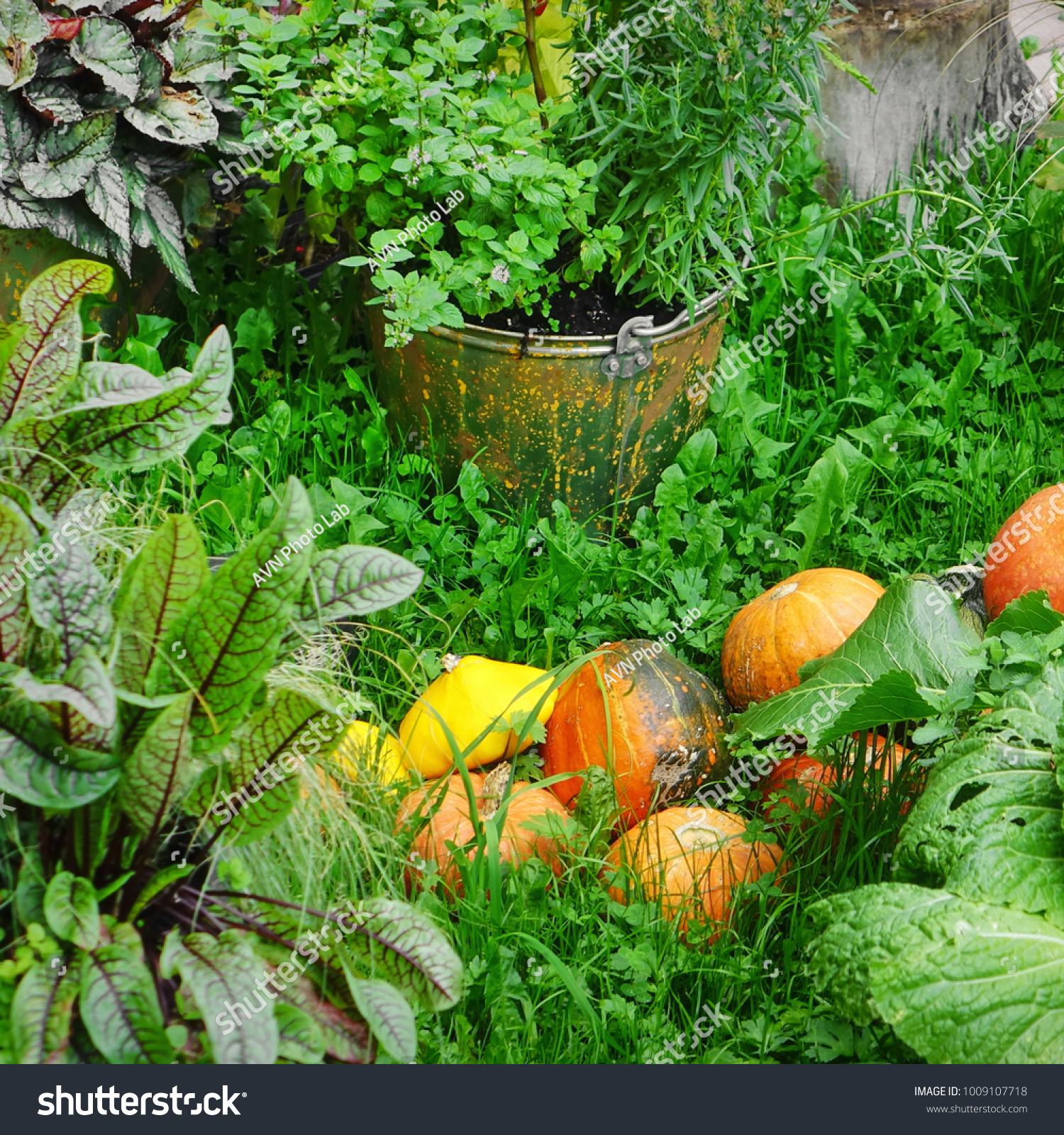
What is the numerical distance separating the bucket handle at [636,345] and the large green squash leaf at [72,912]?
160cm

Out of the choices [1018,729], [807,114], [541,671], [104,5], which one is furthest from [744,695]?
[104,5]

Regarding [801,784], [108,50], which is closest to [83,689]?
[801,784]

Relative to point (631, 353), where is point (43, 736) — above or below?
below

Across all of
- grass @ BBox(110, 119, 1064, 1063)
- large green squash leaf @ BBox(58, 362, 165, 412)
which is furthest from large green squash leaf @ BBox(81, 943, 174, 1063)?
large green squash leaf @ BBox(58, 362, 165, 412)

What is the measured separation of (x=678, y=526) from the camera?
273 centimetres

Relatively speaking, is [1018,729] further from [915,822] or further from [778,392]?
[778,392]

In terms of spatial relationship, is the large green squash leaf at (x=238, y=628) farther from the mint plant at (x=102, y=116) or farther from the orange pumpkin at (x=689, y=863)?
the mint plant at (x=102, y=116)

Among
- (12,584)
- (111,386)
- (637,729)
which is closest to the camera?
(12,584)

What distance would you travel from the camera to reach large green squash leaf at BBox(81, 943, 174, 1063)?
1.20 meters

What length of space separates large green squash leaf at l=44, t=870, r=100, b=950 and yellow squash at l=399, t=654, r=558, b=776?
0.89 m

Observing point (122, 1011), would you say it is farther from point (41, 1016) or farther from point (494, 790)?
point (494, 790)

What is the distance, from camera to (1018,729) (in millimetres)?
1641

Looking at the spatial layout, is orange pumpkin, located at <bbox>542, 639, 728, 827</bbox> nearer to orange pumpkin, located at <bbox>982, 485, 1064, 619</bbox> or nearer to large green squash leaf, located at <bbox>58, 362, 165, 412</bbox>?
orange pumpkin, located at <bbox>982, 485, 1064, 619</bbox>

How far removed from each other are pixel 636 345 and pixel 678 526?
47 cm
